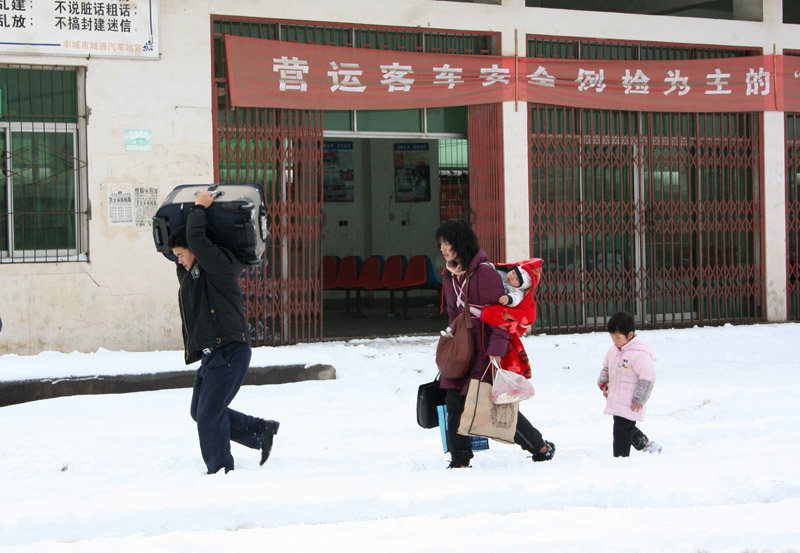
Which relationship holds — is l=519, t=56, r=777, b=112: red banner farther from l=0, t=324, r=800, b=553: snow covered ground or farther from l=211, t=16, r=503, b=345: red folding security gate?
l=0, t=324, r=800, b=553: snow covered ground

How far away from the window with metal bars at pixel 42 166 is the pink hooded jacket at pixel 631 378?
19.7 feet

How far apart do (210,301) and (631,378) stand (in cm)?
245

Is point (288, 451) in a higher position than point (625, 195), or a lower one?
lower

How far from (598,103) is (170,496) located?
808 cm

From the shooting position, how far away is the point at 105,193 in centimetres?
895

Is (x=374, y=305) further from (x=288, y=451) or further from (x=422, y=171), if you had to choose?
(x=288, y=451)

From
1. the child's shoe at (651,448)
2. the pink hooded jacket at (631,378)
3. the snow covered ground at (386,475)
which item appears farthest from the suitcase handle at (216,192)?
the child's shoe at (651,448)

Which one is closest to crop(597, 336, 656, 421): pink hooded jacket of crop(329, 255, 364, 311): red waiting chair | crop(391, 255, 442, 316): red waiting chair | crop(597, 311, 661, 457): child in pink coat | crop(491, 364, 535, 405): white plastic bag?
crop(597, 311, 661, 457): child in pink coat

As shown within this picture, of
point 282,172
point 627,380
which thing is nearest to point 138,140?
point 282,172

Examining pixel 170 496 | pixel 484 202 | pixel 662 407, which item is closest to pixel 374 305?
pixel 484 202

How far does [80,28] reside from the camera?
873 centimetres

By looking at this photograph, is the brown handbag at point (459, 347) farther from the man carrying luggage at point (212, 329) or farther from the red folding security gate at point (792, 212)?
the red folding security gate at point (792, 212)

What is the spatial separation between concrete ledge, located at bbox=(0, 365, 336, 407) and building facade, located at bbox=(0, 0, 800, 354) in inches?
59.3

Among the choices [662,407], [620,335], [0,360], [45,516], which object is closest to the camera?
[45,516]
